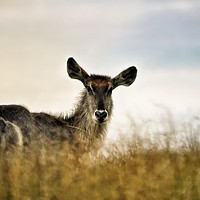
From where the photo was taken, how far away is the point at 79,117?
29.4 ft

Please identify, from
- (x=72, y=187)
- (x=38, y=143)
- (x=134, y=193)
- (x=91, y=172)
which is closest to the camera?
(x=134, y=193)

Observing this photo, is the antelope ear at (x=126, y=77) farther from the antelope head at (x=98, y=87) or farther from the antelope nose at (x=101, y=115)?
the antelope nose at (x=101, y=115)

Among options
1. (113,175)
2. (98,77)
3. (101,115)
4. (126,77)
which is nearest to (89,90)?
(98,77)

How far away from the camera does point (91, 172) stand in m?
5.69

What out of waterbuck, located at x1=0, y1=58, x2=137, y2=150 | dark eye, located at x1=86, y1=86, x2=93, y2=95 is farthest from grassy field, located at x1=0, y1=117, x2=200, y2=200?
dark eye, located at x1=86, y1=86, x2=93, y2=95

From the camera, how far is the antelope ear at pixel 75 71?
9.05 meters

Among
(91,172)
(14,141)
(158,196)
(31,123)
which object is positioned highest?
(31,123)

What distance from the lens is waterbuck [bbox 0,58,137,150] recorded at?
8070mm

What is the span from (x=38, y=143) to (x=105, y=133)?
175 centimetres

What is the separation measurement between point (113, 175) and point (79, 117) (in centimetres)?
351

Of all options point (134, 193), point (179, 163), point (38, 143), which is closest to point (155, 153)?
point (179, 163)

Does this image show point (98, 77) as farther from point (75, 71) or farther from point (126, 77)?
point (126, 77)

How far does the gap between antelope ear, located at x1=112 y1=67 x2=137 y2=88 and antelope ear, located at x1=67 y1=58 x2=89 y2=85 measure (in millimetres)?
768

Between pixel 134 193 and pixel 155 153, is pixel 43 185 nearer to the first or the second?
pixel 134 193
